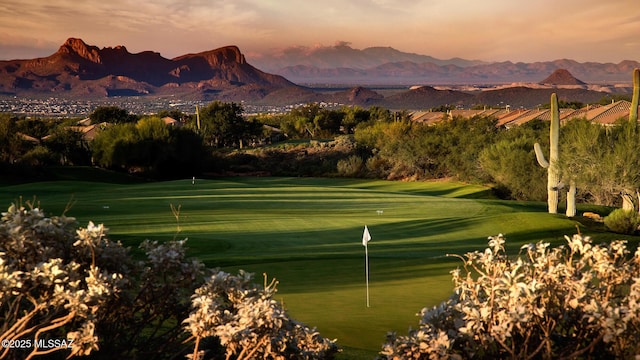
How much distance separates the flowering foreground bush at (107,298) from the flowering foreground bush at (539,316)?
47.8 inches

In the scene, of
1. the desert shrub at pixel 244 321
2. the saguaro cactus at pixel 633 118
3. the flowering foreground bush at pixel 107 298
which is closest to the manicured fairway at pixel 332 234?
the desert shrub at pixel 244 321

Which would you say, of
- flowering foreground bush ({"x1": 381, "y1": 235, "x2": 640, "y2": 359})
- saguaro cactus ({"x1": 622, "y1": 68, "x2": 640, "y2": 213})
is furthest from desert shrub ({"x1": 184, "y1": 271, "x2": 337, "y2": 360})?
saguaro cactus ({"x1": 622, "y1": 68, "x2": 640, "y2": 213})

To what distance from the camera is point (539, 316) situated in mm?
5676

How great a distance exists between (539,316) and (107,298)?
3587mm

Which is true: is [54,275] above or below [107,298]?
above

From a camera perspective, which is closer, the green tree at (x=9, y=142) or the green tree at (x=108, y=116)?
the green tree at (x=9, y=142)

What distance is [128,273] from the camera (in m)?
5.70

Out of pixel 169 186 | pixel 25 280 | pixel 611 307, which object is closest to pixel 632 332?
pixel 611 307

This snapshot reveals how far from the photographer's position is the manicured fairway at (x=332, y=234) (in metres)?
11.6

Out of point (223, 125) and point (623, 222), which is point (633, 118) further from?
point (223, 125)

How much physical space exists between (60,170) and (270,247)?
39222 mm

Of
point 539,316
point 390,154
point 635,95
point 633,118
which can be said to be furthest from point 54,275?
point 390,154

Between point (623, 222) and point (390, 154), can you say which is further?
point (390, 154)

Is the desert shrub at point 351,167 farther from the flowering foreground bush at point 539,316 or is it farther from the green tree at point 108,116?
the flowering foreground bush at point 539,316
